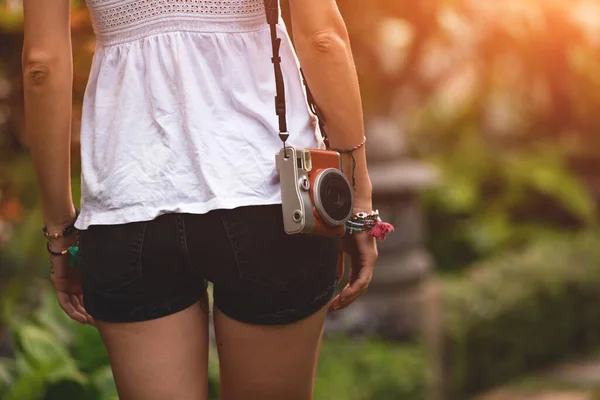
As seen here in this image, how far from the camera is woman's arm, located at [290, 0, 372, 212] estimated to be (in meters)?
1.97

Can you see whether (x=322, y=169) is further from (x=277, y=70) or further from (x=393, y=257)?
(x=393, y=257)

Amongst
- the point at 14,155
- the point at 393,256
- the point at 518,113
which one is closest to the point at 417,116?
the point at 518,113

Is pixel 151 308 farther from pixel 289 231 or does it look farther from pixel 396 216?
pixel 396 216

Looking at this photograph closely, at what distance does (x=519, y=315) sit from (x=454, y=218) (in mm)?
3137

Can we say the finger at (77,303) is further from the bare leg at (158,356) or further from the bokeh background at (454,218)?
the bokeh background at (454,218)

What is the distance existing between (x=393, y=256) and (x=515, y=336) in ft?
5.08

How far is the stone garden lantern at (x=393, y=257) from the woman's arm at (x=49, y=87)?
395 centimetres

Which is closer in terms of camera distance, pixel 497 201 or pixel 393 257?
pixel 393 257

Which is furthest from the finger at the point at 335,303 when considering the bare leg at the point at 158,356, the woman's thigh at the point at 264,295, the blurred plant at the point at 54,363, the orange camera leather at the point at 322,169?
the blurred plant at the point at 54,363

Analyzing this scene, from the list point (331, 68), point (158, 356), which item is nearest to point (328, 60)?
point (331, 68)

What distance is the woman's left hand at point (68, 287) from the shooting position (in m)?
2.18

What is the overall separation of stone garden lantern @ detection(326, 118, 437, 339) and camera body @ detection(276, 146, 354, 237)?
3913 millimetres

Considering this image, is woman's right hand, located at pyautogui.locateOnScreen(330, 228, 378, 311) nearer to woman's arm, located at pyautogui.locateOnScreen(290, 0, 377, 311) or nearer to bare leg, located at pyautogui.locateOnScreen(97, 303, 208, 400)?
woman's arm, located at pyautogui.locateOnScreen(290, 0, 377, 311)

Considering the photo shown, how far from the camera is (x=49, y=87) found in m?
1.97
